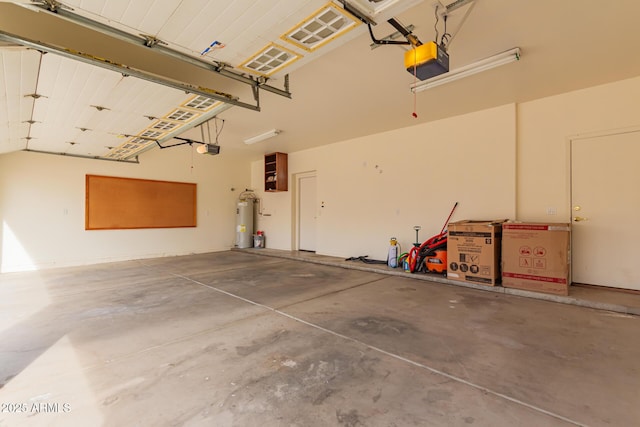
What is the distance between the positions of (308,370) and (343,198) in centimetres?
533

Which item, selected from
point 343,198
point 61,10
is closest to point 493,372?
point 61,10

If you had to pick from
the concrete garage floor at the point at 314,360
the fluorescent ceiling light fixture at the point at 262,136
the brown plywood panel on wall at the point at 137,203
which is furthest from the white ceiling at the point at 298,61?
the concrete garage floor at the point at 314,360

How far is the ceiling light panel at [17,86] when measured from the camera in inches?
89.1

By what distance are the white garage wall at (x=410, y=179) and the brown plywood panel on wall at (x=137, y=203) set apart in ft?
10.8

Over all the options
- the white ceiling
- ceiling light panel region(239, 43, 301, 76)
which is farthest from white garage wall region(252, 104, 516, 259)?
ceiling light panel region(239, 43, 301, 76)

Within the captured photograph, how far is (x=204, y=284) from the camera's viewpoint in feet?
15.7

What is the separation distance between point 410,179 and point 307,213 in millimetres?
3418

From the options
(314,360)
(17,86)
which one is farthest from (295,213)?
(314,360)

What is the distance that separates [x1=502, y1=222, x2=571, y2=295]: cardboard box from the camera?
146 inches

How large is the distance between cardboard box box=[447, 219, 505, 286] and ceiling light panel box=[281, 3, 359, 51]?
3.49m

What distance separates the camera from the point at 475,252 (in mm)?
4375

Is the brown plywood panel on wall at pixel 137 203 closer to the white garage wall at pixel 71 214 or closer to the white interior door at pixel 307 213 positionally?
the white garage wall at pixel 71 214

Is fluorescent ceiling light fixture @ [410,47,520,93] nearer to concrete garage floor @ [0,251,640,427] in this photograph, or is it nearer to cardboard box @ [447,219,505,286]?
cardboard box @ [447,219,505,286]

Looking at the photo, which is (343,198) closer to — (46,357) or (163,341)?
(163,341)
